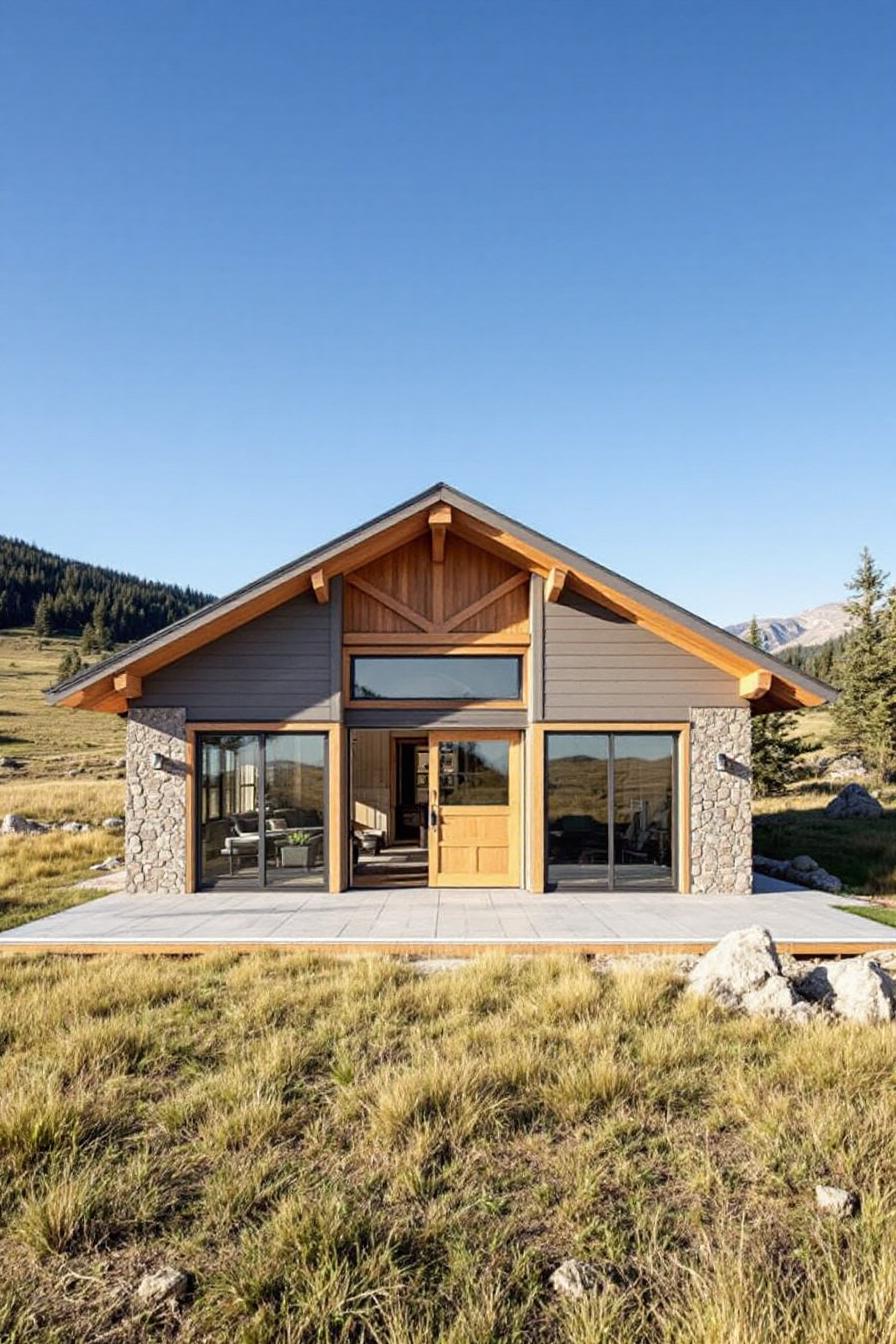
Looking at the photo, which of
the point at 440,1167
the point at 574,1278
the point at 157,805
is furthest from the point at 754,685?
the point at 157,805

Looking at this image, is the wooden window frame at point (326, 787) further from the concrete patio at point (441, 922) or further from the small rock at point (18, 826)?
the small rock at point (18, 826)

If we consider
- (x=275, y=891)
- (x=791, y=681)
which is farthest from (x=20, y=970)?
(x=791, y=681)

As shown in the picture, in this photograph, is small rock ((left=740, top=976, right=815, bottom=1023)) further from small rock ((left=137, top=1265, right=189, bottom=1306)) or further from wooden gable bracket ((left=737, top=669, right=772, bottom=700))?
wooden gable bracket ((left=737, top=669, right=772, bottom=700))

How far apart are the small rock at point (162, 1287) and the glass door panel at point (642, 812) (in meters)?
8.28

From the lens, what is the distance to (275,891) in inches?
407

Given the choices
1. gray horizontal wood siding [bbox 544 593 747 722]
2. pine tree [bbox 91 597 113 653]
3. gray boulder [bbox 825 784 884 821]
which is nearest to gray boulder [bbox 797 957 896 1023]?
gray horizontal wood siding [bbox 544 593 747 722]

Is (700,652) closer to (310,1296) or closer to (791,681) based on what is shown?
(791,681)

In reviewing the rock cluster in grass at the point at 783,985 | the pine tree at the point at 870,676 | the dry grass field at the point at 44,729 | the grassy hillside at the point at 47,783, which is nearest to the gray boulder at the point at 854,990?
the rock cluster in grass at the point at 783,985

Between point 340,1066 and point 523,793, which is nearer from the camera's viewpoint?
point 340,1066

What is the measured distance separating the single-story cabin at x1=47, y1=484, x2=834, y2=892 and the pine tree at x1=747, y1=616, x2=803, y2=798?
12.5 m

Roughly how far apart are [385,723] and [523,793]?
2.29 metres

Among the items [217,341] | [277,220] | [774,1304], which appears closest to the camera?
[774,1304]

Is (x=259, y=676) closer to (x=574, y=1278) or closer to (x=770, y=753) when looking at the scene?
(x=574, y=1278)

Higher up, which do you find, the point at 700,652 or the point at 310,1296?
the point at 700,652
